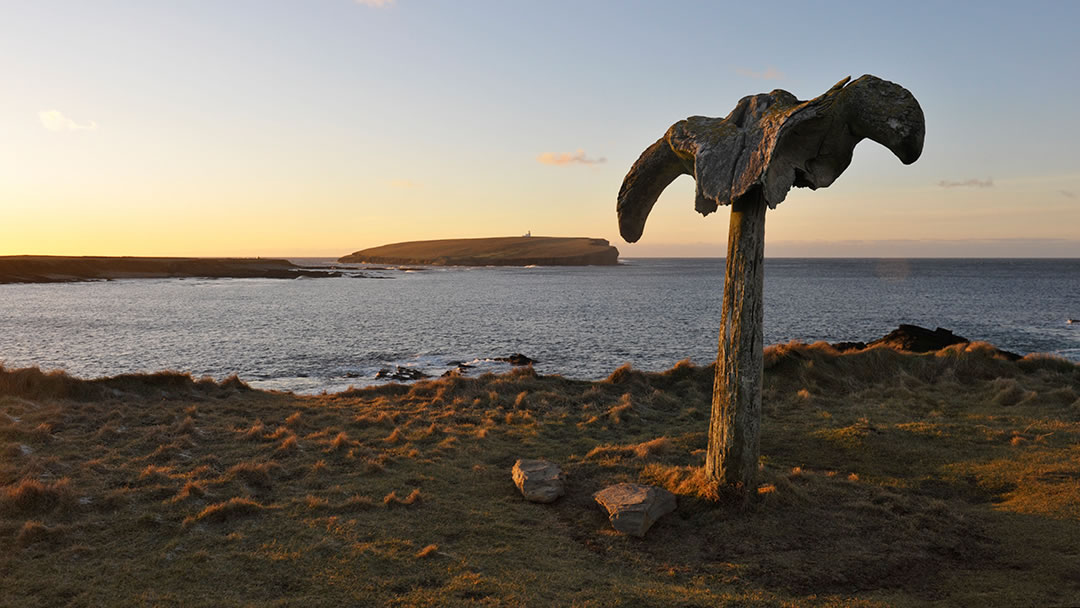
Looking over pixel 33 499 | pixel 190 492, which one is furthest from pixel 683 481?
pixel 33 499

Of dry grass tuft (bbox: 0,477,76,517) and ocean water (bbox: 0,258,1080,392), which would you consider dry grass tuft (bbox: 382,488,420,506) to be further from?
Result: ocean water (bbox: 0,258,1080,392)

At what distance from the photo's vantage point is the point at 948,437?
14172 mm

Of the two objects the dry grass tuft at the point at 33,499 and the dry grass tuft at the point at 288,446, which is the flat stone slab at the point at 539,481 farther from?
the dry grass tuft at the point at 33,499

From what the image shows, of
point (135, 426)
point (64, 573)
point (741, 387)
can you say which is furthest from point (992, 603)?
point (135, 426)

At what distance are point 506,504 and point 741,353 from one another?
497 cm

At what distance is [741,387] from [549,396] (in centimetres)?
1003

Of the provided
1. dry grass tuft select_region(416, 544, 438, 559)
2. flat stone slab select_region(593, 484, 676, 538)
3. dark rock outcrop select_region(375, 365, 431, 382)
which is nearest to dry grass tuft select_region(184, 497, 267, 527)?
dry grass tuft select_region(416, 544, 438, 559)

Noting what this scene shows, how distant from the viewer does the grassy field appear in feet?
24.7

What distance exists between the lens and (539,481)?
1109 centimetres

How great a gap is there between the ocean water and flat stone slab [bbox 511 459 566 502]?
18.9m

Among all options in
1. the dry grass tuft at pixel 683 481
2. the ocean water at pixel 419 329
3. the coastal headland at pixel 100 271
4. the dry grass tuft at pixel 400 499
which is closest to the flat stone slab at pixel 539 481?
the dry grass tuft at pixel 683 481

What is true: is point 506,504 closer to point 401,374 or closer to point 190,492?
point 190,492

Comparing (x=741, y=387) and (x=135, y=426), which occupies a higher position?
(x=741, y=387)

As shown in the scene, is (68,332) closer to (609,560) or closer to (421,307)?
(421,307)
